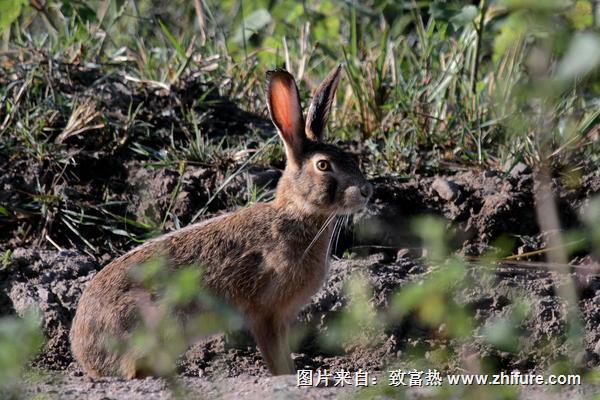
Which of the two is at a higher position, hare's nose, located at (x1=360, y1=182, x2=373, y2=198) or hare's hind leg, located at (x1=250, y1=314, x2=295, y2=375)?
hare's nose, located at (x1=360, y1=182, x2=373, y2=198)

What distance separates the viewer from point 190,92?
6668 millimetres

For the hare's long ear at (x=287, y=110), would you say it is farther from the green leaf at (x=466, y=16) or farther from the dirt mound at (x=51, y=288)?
the green leaf at (x=466, y=16)

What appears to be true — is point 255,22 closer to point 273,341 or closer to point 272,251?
point 272,251

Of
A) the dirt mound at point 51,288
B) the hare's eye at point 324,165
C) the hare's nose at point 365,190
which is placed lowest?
the dirt mound at point 51,288

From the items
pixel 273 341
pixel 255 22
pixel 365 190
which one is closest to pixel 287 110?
pixel 365 190

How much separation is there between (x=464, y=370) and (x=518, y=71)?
2464 millimetres

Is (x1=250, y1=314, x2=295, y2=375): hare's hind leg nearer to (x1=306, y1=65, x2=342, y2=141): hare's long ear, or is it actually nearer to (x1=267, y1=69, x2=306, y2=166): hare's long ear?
(x1=267, y1=69, x2=306, y2=166): hare's long ear

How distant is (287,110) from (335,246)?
1.00m

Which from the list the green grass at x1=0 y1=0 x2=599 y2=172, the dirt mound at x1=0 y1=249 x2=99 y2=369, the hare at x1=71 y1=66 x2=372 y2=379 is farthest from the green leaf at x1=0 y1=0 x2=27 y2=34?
the hare at x1=71 y1=66 x2=372 y2=379

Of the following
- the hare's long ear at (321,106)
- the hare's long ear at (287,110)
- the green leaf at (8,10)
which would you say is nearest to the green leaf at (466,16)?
the hare's long ear at (321,106)

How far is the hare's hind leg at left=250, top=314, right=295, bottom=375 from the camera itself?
4895 mm

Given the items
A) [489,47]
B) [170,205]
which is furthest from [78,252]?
[489,47]

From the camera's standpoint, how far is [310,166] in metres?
5.14

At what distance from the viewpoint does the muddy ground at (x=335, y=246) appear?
5191mm
